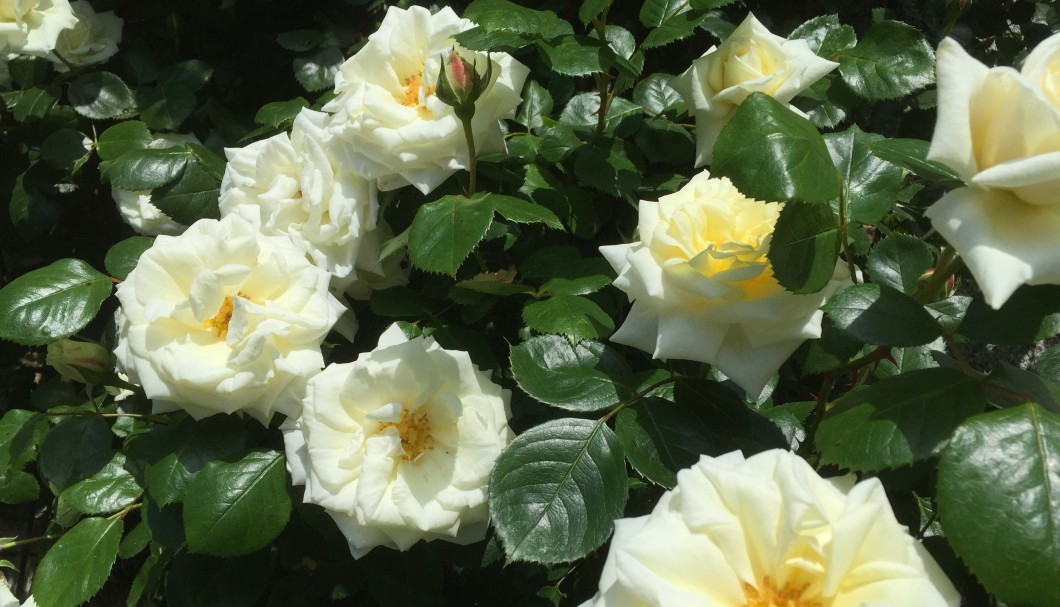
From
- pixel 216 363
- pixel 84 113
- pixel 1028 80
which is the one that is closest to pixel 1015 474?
pixel 1028 80

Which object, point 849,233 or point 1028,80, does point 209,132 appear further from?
point 1028,80

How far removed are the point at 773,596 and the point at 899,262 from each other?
1.67 ft

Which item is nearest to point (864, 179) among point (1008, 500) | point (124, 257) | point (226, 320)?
point (1008, 500)

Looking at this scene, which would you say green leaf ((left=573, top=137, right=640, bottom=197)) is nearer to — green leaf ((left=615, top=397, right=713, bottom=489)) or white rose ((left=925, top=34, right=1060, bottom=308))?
green leaf ((left=615, top=397, right=713, bottom=489))

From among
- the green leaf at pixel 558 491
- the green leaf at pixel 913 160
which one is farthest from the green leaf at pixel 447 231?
the green leaf at pixel 913 160

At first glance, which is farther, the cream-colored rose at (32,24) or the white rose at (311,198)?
the cream-colored rose at (32,24)

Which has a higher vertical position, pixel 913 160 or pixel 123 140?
pixel 913 160

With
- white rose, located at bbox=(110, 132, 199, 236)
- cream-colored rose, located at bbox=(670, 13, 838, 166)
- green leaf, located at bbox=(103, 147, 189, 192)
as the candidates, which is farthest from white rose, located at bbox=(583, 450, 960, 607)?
white rose, located at bbox=(110, 132, 199, 236)

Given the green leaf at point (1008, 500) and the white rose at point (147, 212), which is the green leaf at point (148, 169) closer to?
the white rose at point (147, 212)

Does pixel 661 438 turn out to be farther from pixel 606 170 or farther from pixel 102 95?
pixel 102 95

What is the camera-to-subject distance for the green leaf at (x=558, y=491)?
907 millimetres

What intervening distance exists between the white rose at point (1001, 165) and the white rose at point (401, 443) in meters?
0.61

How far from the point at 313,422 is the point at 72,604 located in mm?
649

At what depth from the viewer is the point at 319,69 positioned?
5.74 feet
